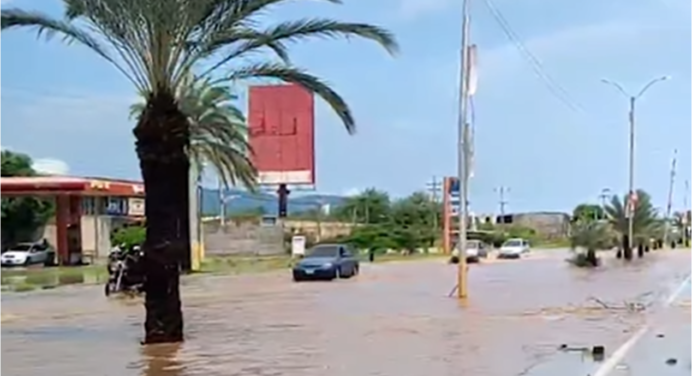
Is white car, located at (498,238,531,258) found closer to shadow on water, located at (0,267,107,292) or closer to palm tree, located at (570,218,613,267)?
palm tree, located at (570,218,613,267)

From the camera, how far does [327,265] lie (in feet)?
169

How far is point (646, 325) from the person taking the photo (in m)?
24.4

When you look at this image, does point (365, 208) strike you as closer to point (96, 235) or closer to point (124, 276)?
point (96, 235)

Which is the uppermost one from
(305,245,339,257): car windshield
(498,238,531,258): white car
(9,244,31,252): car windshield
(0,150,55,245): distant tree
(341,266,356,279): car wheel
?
(0,150,55,245): distant tree

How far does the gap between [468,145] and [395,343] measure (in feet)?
45.5

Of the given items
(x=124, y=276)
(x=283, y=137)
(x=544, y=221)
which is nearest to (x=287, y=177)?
(x=283, y=137)

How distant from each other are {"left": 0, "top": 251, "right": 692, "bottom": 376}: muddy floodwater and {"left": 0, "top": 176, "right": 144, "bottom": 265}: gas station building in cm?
2936

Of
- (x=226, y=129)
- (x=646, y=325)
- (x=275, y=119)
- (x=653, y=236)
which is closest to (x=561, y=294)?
(x=646, y=325)

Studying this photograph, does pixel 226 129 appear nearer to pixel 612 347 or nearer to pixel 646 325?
pixel 646 325

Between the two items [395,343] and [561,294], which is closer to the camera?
[395,343]

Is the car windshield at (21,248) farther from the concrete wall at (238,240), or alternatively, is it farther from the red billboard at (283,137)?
the concrete wall at (238,240)

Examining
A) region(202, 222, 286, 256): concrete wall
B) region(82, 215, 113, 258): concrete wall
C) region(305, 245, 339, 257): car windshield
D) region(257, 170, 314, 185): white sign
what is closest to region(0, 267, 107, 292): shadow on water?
region(305, 245, 339, 257): car windshield

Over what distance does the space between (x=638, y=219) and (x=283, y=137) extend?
26.4 meters

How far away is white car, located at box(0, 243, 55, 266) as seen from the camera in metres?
74.5
